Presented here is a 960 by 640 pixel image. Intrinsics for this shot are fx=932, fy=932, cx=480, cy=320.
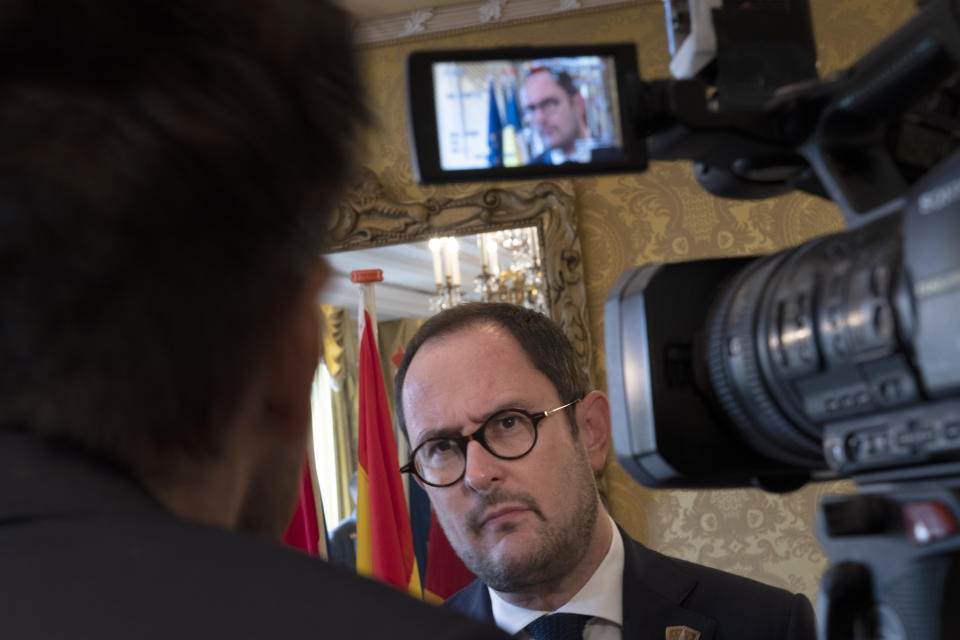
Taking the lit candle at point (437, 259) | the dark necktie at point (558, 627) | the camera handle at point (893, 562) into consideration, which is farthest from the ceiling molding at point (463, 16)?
the camera handle at point (893, 562)

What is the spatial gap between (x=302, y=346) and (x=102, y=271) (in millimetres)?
126

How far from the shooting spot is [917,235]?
0.52 m

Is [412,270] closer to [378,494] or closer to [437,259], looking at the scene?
[437,259]

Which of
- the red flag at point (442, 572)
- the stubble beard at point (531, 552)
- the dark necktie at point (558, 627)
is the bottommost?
the red flag at point (442, 572)

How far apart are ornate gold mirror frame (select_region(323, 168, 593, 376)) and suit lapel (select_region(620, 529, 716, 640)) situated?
49.1 inches

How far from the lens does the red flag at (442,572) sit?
92.7 inches

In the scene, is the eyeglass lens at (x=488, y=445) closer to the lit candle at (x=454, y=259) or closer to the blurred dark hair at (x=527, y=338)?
the blurred dark hair at (x=527, y=338)

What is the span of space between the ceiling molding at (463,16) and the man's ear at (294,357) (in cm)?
248

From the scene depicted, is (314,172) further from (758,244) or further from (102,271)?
(758,244)

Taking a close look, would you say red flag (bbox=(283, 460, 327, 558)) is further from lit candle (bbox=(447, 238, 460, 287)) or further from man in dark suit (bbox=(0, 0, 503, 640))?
man in dark suit (bbox=(0, 0, 503, 640))

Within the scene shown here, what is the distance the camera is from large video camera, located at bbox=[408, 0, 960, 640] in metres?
0.55

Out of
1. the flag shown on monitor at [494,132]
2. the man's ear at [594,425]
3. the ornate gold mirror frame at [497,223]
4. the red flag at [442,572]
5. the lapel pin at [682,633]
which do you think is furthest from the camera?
the ornate gold mirror frame at [497,223]

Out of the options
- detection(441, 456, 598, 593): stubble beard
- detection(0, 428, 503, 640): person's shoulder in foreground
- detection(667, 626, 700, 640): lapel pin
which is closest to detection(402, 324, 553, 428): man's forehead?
detection(441, 456, 598, 593): stubble beard

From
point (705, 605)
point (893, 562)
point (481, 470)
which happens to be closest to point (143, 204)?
point (893, 562)
